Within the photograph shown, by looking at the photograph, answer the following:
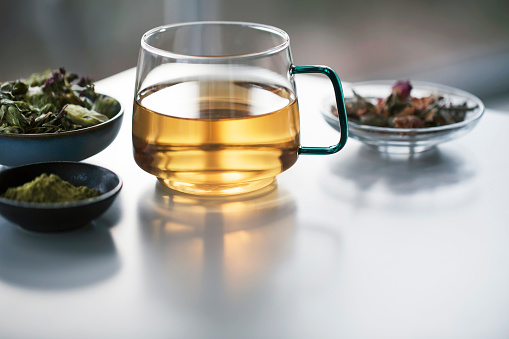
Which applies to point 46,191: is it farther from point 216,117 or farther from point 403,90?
point 403,90

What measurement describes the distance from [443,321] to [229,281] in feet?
0.69

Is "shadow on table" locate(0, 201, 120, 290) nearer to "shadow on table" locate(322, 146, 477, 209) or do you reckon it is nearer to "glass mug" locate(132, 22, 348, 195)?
"glass mug" locate(132, 22, 348, 195)

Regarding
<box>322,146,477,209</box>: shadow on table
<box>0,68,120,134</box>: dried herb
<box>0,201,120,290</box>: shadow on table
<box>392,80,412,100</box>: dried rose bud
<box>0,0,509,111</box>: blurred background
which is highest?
<box>0,68,120,134</box>: dried herb

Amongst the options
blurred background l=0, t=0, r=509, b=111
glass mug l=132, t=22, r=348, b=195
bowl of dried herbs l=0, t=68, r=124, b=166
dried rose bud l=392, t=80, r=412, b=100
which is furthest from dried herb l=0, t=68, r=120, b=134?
blurred background l=0, t=0, r=509, b=111

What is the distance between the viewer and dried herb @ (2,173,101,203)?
664mm

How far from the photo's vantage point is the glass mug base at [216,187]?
2.54 feet

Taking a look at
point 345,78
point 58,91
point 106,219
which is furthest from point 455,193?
point 345,78

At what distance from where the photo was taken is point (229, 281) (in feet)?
2.07

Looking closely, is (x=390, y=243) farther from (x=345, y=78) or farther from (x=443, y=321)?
(x=345, y=78)

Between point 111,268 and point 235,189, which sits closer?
point 111,268

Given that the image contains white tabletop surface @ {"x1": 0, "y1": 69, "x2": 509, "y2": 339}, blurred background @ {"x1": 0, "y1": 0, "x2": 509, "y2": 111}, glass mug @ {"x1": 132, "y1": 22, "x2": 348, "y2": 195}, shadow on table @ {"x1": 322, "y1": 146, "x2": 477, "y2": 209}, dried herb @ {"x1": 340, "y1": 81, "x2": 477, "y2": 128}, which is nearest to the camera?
white tabletop surface @ {"x1": 0, "y1": 69, "x2": 509, "y2": 339}

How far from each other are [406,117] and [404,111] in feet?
0.08

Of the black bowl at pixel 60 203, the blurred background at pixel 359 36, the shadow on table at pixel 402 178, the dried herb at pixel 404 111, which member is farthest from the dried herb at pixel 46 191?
the blurred background at pixel 359 36

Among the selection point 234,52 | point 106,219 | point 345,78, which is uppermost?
point 234,52
